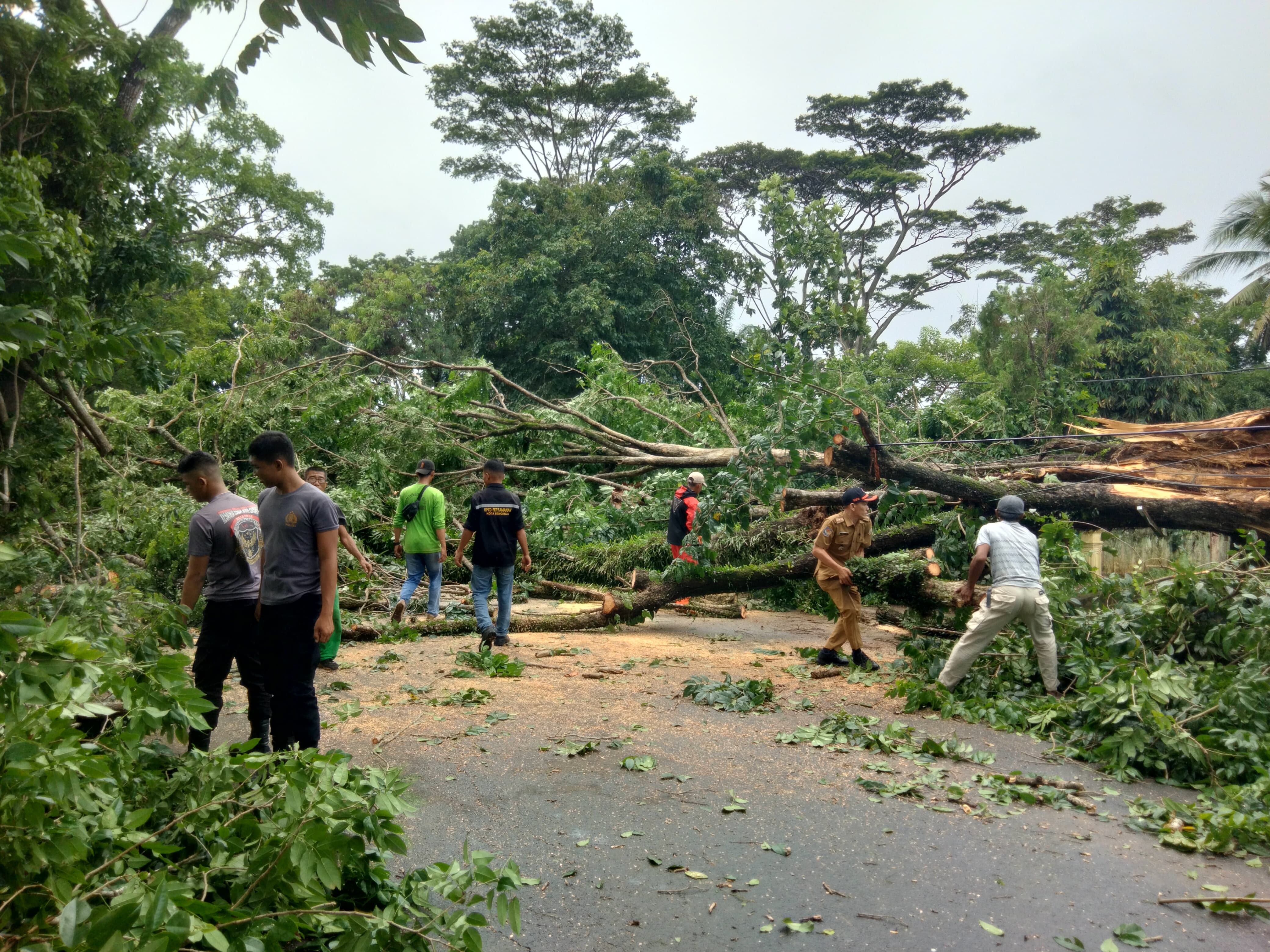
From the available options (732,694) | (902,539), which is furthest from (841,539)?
(732,694)

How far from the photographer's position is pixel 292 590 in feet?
13.6

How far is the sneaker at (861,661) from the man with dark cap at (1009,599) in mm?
1065

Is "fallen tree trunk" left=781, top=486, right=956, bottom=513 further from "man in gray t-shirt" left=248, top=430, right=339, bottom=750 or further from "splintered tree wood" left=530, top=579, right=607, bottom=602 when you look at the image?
"man in gray t-shirt" left=248, top=430, right=339, bottom=750

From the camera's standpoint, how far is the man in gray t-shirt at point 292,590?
4.10 meters

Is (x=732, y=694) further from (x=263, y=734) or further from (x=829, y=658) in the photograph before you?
(x=263, y=734)

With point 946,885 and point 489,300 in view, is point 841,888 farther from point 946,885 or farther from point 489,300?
point 489,300

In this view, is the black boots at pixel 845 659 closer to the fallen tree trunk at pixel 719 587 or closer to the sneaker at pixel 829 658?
the sneaker at pixel 829 658

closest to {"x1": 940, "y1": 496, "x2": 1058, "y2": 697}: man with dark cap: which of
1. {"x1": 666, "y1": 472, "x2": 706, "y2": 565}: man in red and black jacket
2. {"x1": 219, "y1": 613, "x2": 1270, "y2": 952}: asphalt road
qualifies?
{"x1": 219, "y1": 613, "x2": 1270, "y2": 952}: asphalt road

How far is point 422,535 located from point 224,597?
4.34m

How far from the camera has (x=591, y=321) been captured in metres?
21.2

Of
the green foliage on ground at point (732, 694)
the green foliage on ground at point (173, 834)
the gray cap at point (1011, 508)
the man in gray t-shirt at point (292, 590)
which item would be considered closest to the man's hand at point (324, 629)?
the man in gray t-shirt at point (292, 590)

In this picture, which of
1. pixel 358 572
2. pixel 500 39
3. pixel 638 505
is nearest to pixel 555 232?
pixel 500 39

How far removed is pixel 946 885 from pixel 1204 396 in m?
21.0

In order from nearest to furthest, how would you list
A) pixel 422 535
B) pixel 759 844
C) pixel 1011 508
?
1. pixel 759 844
2. pixel 1011 508
3. pixel 422 535
